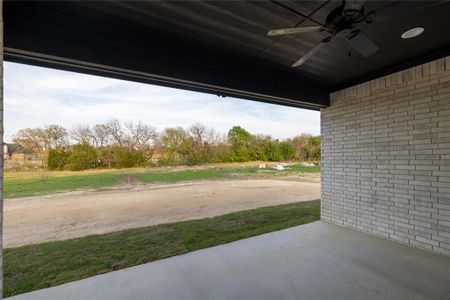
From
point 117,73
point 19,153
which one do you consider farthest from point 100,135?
point 117,73

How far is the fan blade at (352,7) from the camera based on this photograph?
1345 mm

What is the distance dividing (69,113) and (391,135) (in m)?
19.0

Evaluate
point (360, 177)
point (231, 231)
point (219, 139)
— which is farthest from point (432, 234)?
point (219, 139)

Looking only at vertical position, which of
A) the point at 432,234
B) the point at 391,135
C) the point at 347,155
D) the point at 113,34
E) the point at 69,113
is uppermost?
the point at 69,113

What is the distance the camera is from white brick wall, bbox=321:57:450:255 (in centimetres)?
261

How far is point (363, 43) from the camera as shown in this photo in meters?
1.81

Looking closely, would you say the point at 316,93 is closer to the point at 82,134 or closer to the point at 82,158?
the point at 82,158

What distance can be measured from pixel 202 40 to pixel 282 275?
2.58 meters

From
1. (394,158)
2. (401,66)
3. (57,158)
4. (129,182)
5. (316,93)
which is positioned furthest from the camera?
(57,158)

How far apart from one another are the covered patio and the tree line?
16017 mm

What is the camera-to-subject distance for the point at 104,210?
20.0ft

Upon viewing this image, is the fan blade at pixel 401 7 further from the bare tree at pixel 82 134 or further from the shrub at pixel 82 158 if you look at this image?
the bare tree at pixel 82 134

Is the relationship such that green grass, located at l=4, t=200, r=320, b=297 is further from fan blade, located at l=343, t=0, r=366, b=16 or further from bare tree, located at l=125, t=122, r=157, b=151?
bare tree, located at l=125, t=122, r=157, b=151

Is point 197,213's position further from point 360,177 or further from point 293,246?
point 360,177
